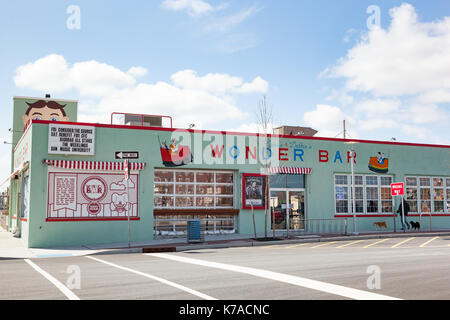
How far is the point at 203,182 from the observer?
2211cm

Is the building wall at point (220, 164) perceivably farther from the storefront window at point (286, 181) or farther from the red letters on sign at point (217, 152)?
the storefront window at point (286, 181)

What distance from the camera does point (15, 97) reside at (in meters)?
29.6

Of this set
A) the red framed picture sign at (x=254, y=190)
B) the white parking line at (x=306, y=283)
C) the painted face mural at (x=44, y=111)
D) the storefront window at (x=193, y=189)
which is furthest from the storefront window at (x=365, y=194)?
the painted face mural at (x=44, y=111)

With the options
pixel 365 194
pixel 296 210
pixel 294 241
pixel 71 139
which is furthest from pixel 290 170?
pixel 71 139

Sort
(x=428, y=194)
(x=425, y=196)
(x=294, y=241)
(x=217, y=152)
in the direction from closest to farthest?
1. (x=294, y=241)
2. (x=217, y=152)
3. (x=425, y=196)
4. (x=428, y=194)

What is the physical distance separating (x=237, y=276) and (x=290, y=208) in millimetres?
14261

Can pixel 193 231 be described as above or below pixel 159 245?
above

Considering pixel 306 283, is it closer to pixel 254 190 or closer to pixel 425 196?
pixel 254 190

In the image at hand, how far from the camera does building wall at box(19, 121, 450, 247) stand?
1858cm

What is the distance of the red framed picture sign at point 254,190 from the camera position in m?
22.3

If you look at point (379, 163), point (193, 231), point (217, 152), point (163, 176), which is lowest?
point (193, 231)

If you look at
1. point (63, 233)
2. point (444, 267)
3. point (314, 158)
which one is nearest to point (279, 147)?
point (314, 158)

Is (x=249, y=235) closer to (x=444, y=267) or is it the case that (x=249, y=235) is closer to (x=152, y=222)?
(x=152, y=222)

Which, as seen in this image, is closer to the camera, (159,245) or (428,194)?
(159,245)
